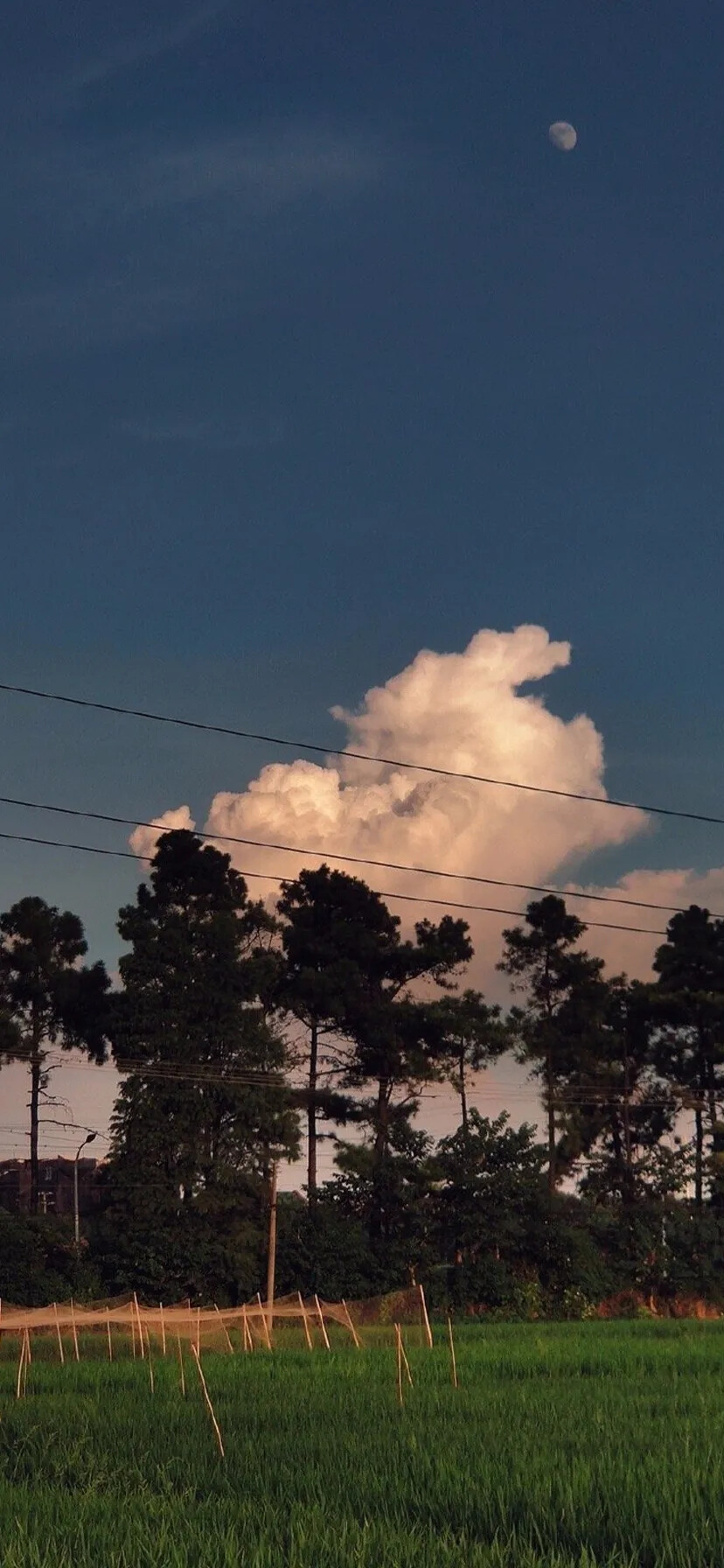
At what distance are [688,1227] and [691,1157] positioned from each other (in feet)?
17.2

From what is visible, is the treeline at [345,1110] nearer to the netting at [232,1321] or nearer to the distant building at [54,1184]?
the netting at [232,1321]

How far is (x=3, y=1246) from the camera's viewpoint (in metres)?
45.6

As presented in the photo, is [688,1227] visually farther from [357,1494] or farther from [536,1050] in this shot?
[357,1494]

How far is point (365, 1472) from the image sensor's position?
1252 centimetres

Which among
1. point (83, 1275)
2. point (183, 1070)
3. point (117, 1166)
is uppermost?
point (183, 1070)

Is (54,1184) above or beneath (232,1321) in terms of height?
above

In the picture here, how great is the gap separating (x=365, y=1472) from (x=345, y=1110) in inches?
1635

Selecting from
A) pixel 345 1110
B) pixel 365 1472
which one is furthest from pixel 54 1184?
pixel 365 1472

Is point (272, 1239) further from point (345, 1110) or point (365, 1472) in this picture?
point (365, 1472)

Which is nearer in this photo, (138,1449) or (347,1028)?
(138,1449)

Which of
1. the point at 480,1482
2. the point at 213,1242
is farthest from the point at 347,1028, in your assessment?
the point at 480,1482

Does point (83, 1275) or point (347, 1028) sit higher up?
point (347, 1028)

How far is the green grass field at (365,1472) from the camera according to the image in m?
9.35

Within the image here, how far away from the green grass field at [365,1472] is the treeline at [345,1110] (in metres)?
22.8
